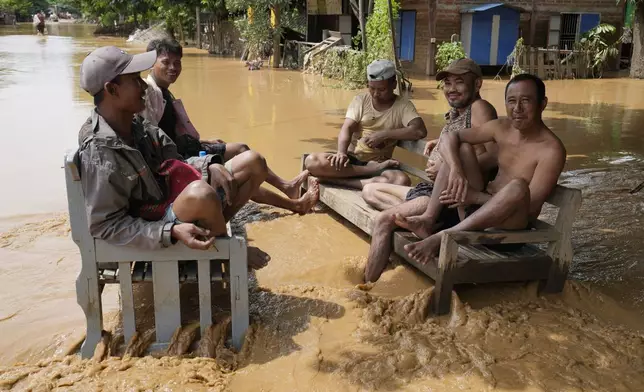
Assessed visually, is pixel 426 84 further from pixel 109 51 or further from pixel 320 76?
pixel 109 51

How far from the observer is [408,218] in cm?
379

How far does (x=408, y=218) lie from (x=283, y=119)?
7393 millimetres

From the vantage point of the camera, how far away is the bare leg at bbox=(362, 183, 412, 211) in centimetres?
449

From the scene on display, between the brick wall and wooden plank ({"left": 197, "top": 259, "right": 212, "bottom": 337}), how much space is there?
16.3 meters

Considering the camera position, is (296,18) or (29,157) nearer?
(29,157)

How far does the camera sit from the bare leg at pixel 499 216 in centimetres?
332

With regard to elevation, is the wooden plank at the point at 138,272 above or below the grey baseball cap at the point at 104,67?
below

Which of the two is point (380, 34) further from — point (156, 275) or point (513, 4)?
point (156, 275)

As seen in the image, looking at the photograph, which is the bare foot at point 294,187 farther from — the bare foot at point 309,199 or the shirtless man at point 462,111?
the shirtless man at point 462,111

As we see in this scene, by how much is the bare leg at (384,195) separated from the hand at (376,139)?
1.77 ft

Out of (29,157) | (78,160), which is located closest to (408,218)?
(78,160)

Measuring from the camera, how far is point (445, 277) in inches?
133

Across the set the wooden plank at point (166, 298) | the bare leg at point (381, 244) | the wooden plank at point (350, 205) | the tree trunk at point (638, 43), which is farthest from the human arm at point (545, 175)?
the tree trunk at point (638, 43)

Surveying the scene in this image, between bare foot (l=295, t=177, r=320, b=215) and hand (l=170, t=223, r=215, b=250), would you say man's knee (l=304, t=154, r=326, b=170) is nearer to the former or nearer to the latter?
bare foot (l=295, t=177, r=320, b=215)
